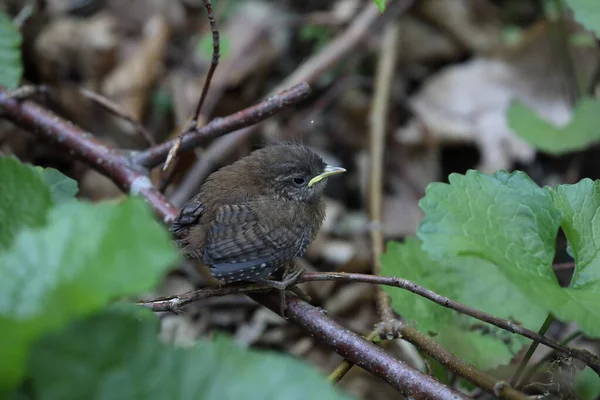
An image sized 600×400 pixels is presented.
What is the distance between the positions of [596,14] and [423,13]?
2688 mm

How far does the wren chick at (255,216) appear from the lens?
7.38 feet

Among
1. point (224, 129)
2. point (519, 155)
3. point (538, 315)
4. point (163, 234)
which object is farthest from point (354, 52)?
point (163, 234)

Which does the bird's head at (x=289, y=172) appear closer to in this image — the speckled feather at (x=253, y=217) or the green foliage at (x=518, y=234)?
the speckled feather at (x=253, y=217)

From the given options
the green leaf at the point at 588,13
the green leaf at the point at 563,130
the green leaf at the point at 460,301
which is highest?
the green leaf at the point at 588,13

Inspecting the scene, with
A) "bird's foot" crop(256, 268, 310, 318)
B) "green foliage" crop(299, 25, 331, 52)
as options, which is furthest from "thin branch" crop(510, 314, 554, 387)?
"green foliage" crop(299, 25, 331, 52)

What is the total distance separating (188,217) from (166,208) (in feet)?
0.79

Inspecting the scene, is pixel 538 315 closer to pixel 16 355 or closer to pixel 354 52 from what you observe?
pixel 16 355

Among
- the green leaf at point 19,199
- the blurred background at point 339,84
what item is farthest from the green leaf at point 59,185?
the blurred background at point 339,84

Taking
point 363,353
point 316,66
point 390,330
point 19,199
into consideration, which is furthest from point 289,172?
point 316,66

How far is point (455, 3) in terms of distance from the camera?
5.28m

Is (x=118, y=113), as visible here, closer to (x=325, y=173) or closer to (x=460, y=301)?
(x=325, y=173)

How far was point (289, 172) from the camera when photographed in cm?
262

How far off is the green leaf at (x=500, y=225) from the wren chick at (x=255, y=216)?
0.65 m

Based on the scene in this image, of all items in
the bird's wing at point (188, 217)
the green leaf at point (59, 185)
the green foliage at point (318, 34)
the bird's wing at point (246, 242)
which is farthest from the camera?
the green foliage at point (318, 34)
